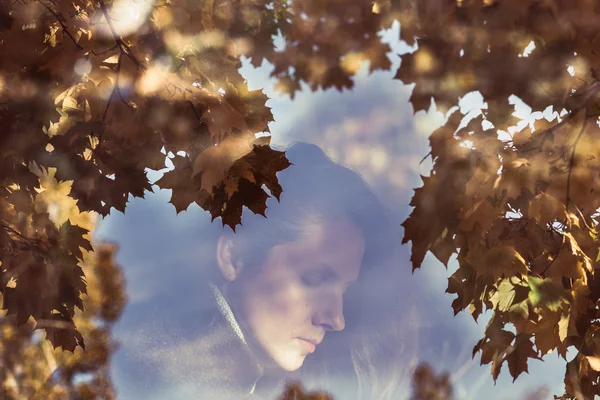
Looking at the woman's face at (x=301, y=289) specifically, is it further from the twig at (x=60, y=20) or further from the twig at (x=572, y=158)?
the twig at (x=572, y=158)

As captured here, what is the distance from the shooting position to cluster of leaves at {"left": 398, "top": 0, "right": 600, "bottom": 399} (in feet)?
7.61

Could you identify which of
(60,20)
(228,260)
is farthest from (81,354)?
(60,20)

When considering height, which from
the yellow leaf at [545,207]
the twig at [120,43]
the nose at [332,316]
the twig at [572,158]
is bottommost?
the yellow leaf at [545,207]

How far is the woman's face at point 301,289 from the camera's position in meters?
7.30

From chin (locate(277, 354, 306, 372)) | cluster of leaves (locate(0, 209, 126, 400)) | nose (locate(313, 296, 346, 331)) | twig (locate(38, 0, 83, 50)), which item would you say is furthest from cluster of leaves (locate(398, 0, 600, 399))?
cluster of leaves (locate(0, 209, 126, 400))

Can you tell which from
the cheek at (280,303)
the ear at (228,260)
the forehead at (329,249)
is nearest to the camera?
the cheek at (280,303)

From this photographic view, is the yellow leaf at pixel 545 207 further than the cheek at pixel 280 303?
No

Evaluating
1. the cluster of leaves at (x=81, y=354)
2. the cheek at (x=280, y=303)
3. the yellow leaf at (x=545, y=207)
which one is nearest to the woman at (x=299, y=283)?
the cheek at (x=280, y=303)

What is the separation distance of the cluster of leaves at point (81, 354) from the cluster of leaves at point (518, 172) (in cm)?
639

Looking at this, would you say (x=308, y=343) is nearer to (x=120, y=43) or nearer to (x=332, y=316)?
(x=332, y=316)

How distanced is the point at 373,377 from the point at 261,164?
5.51m

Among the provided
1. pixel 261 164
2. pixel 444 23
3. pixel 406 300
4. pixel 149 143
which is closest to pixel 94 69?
pixel 149 143

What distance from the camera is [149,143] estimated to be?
292 centimetres

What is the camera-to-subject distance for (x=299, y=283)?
24.1 feet
